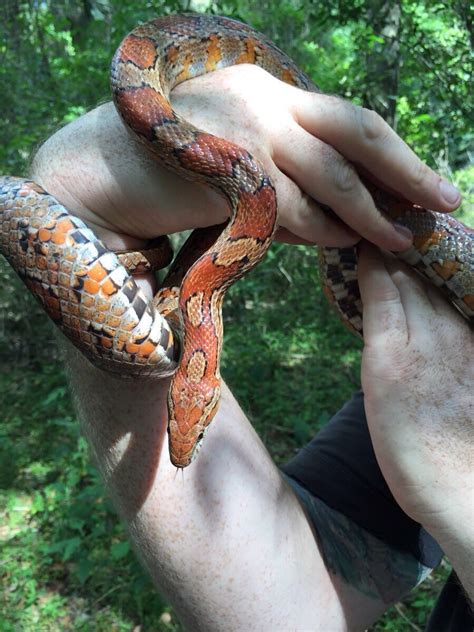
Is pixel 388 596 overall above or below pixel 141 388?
below

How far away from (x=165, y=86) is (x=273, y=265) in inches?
254

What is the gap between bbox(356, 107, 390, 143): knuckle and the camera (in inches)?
67.1

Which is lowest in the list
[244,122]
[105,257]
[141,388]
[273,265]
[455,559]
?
[273,265]

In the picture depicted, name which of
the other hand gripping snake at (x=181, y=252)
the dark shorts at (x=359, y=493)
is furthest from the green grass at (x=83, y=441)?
the other hand gripping snake at (x=181, y=252)

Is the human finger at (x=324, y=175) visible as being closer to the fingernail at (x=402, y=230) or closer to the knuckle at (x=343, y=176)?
the knuckle at (x=343, y=176)

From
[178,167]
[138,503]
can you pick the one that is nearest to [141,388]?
[138,503]

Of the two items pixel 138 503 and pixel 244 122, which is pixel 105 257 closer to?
pixel 244 122

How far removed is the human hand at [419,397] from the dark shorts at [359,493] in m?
0.56

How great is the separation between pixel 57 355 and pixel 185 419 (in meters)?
6.04

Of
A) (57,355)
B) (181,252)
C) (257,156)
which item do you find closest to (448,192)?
(257,156)

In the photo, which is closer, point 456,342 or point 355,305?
point 456,342

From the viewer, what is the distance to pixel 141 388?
1.88m

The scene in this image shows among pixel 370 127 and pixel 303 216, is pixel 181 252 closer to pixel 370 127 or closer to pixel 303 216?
pixel 303 216

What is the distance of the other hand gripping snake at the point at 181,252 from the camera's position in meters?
1.54
